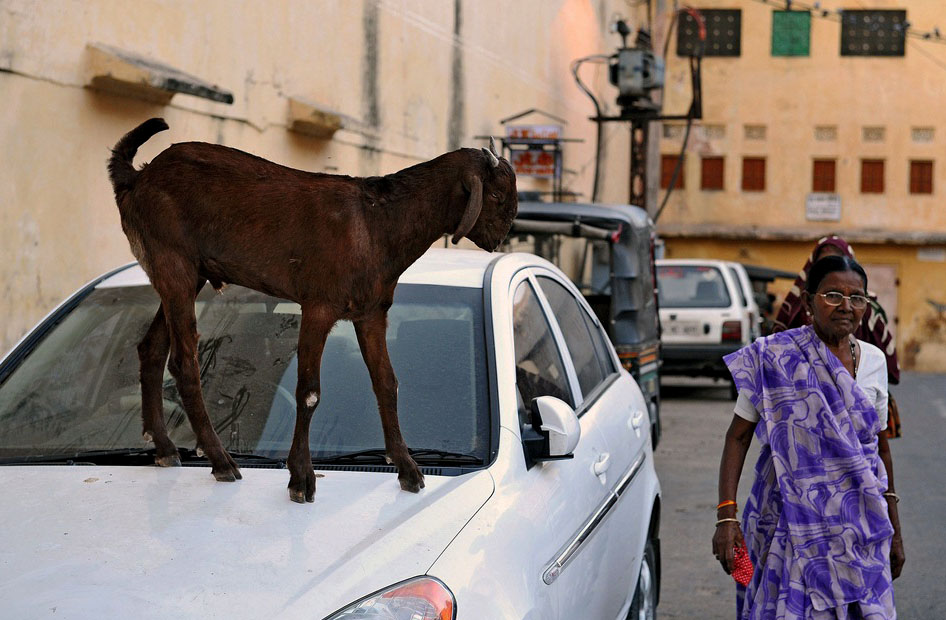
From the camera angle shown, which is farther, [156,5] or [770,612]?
[156,5]

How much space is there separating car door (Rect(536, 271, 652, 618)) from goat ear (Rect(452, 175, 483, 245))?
1320mm

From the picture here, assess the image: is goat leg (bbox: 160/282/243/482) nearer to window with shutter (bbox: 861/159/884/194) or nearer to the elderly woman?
the elderly woman

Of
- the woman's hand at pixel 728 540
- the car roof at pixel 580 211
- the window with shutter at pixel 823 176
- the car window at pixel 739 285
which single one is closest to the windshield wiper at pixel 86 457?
the woman's hand at pixel 728 540

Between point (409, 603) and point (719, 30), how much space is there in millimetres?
32271

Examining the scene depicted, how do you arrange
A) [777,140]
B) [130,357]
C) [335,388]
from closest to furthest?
[335,388], [130,357], [777,140]

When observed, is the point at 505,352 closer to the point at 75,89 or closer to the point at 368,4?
the point at 75,89

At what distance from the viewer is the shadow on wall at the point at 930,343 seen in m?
32.3

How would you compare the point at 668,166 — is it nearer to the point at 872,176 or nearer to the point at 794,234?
the point at 794,234

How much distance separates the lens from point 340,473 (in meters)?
3.38

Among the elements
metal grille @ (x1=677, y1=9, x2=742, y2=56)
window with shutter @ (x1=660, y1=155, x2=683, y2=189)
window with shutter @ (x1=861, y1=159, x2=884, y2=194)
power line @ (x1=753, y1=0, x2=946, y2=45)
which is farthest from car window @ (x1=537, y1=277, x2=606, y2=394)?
metal grille @ (x1=677, y1=9, x2=742, y2=56)

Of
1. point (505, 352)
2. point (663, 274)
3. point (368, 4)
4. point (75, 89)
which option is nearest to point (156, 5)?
point (75, 89)

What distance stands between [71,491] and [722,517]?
196 cm

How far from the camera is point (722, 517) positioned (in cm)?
397

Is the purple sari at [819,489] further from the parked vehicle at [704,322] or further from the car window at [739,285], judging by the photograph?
the car window at [739,285]
